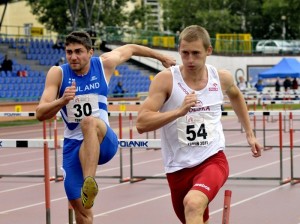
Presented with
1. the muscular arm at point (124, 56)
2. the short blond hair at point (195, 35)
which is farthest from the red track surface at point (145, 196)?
the short blond hair at point (195, 35)

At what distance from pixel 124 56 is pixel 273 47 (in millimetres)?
50901

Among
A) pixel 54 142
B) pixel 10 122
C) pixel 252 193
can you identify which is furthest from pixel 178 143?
pixel 10 122

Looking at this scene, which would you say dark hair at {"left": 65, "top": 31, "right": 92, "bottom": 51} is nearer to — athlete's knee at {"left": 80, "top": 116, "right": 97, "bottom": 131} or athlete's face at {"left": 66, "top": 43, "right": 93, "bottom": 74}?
athlete's face at {"left": 66, "top": 43, "right": 93, "bottom": 74}

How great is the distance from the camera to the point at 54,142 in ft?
33.6

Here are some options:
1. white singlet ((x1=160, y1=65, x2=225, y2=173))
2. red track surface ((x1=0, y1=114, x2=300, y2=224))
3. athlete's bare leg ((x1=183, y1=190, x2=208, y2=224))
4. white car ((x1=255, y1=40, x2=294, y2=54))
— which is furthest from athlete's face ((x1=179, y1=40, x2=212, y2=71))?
white car ((x1=255, y1=40, x2=294, y2=54))

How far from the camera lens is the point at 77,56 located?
8.01 m

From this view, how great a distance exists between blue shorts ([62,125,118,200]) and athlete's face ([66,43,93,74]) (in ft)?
1.95

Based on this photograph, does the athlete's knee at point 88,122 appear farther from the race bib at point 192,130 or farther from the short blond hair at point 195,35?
the short blond hair at point 195,35

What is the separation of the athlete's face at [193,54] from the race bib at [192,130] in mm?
A: 368

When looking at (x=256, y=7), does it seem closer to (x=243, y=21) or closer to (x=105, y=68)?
(x=243, y=21)

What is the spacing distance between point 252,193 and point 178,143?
638cm

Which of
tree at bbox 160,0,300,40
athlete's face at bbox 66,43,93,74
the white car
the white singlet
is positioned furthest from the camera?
tree at bbox 160,0,300,40

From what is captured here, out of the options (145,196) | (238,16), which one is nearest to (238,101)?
(145,196)

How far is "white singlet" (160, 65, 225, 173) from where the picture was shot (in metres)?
6.88
